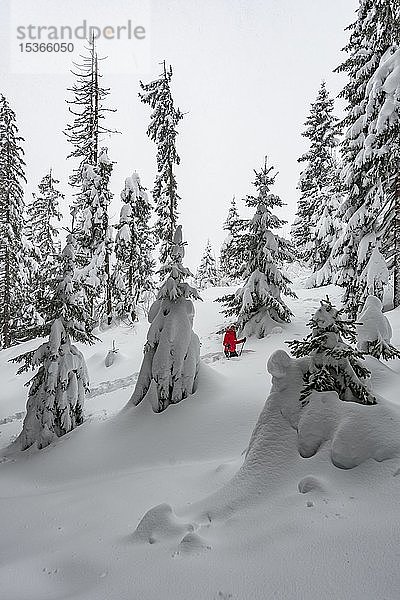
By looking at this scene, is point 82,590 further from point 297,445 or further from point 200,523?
point 297,445

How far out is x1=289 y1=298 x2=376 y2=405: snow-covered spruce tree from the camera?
5215 mm

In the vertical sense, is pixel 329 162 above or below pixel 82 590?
above

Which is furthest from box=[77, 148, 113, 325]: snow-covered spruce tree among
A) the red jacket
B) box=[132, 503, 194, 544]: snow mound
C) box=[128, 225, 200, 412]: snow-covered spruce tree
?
box=[132, 503, 194, 544]: snow mound

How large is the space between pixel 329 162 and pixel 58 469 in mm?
27895

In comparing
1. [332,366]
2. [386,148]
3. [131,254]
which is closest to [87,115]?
[131,254]

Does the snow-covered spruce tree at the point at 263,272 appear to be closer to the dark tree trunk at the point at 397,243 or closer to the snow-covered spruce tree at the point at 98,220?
the dark tree trunk at the point at 397,243

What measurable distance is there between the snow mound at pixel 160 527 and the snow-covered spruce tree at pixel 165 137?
68.6 ft

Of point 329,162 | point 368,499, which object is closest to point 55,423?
point 368,499

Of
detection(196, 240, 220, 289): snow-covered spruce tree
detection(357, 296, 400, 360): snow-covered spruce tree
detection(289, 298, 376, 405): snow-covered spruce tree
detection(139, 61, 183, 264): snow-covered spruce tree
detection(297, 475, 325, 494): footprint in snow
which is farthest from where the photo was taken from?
detection(196, 240, 220, 289): snow-covered spruce tree

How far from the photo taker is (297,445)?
4.88m

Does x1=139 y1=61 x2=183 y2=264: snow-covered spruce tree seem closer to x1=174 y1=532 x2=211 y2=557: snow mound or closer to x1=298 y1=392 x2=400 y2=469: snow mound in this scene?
x1=298 y1=392 x2=400 y2=469: snow mound

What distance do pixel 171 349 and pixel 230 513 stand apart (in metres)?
6.04

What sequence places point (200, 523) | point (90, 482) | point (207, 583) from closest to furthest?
1. point (207, 583)
2. point (200, 523)
3. point (90, 482)

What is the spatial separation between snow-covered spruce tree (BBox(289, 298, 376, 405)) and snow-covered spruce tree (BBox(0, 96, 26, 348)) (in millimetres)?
21171
